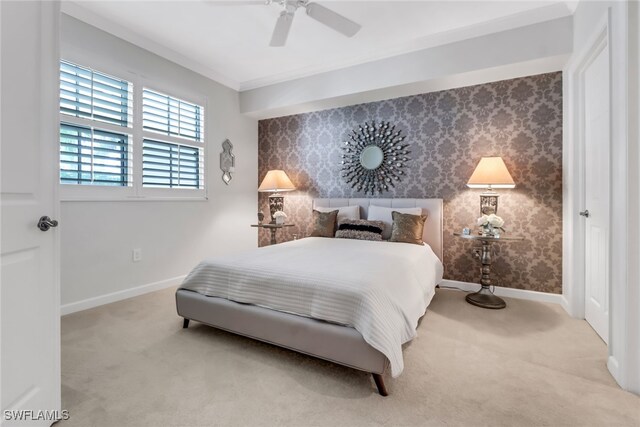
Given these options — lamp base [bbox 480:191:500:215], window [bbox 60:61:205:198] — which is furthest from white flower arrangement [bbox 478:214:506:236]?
window [bbox 60:61:205:198]

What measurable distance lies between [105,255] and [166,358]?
1624 millimetres

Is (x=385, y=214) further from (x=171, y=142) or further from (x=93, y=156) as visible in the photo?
(x=93, y=156)

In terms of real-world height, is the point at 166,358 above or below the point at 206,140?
below

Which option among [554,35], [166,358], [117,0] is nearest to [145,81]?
[117,0]

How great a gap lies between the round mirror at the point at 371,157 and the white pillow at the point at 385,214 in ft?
1.89

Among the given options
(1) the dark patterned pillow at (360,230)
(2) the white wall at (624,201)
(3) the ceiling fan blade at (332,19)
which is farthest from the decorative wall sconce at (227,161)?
(2) the white wall at (624,201)

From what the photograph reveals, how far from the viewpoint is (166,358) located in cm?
198

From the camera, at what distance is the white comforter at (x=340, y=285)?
1689 mm

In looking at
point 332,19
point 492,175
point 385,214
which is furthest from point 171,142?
point 492,175

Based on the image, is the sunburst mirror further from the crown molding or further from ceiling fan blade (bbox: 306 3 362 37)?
the crown molding

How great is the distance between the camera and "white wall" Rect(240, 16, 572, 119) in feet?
9.25

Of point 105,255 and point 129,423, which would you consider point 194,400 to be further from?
point 105,255

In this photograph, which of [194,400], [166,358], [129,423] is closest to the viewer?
[129,423]

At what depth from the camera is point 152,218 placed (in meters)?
3.46
